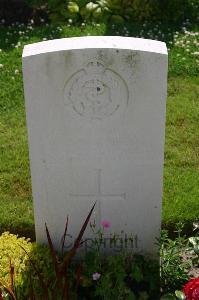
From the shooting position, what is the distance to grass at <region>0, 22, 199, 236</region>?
458cm

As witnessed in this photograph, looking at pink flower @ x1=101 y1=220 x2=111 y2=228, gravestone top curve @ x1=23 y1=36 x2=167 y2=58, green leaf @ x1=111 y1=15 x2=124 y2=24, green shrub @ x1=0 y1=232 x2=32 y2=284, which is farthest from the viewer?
green leaf @ x1=111 y1=15 x2=124 y2=24

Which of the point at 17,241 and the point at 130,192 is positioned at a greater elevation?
the point at 130,192

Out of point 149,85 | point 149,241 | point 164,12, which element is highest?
point 164,12

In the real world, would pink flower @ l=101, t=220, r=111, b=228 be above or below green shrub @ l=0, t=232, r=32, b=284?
above

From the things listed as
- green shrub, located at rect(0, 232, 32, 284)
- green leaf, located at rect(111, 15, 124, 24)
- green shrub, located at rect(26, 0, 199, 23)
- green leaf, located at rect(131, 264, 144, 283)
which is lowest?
green leaf, located at rect(131, 264, 144, 283)

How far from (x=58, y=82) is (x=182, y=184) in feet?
5.80

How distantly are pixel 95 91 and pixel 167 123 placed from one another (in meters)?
2.28

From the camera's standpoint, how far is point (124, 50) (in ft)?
10.8

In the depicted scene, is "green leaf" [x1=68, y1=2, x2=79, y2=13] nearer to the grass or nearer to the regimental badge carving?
the grass

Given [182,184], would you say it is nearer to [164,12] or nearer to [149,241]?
[149,241]

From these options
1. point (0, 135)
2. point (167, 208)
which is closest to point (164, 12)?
point (0, 135)

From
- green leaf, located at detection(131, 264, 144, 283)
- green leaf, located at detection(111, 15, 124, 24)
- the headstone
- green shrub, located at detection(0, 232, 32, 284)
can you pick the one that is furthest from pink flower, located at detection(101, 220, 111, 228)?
green leaf, located at detection(111, 15, 124, 24)

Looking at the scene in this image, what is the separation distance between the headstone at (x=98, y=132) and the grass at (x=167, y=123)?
0.68 m

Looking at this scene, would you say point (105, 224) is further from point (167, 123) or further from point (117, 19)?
point (117, 19)
